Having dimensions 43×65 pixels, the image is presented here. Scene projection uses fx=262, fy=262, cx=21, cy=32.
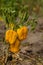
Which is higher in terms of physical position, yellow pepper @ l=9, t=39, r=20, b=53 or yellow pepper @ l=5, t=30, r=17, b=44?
yellow pepper @ l=5, t=30, r=17, b=44

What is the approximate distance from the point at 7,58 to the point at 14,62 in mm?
103

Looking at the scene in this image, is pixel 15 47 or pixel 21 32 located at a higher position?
pixel 21 32

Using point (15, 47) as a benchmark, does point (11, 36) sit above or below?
above

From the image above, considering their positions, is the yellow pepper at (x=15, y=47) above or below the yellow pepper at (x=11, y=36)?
below

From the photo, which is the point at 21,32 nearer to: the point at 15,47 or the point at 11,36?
the point at 11,36

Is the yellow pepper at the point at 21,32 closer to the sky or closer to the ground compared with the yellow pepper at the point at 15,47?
closer to the sky

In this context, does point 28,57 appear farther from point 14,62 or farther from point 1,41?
point 1,41

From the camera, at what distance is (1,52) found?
296 centimetres

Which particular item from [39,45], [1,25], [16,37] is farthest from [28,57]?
[1,25]

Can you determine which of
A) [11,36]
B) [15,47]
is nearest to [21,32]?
[11,36]

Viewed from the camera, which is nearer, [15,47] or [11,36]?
[11,36]

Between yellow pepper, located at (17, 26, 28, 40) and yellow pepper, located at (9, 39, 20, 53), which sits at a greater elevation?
yellow pepper, located at (17, 26, 28, 40)

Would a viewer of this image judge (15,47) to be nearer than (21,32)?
No

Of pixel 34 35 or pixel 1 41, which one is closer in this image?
pixel 1 41
